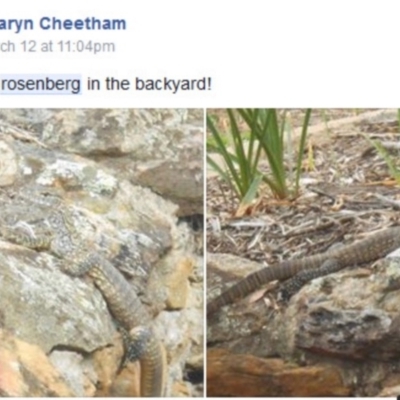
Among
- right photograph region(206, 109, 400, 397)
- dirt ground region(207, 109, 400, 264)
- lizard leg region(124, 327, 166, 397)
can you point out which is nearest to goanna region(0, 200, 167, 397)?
lizard leg region(124, 327, 166, 397)

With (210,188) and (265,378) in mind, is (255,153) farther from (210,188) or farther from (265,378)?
(265,378)

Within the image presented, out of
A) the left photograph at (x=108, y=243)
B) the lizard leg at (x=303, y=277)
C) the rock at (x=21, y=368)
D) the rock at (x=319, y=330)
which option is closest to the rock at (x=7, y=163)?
the left photograph at (x=108, y=243)

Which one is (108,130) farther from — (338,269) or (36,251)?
(338,269)

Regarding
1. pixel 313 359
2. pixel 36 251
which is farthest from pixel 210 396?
pixel 36 251

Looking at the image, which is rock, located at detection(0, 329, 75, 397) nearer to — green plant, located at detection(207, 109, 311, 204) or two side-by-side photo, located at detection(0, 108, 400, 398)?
two side-by-side photo, located at detection(0, 108, 400, 398)

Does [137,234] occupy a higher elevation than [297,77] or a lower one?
lower

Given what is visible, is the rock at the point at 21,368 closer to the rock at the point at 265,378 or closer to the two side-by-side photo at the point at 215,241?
the two side-by-side photo at the point at 215,241
